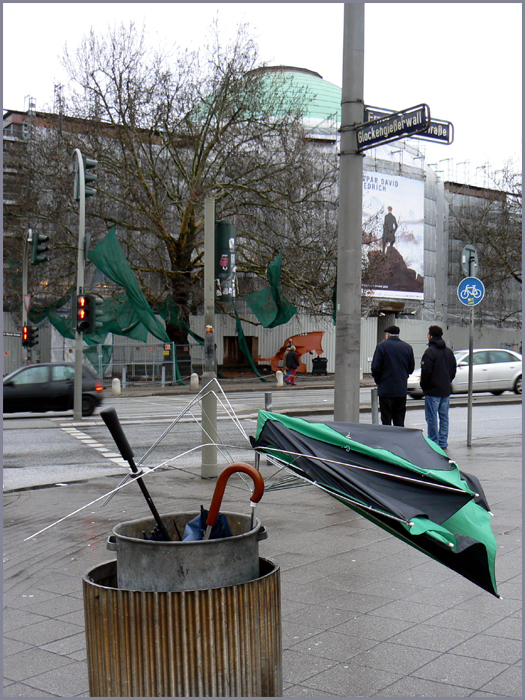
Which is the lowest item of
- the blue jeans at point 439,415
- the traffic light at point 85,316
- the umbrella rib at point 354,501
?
the blue jeans at point 439,415

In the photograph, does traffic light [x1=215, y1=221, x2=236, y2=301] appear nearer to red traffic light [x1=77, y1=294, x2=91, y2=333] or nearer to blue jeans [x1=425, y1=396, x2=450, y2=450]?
blue jeans [x1=425, y1=396, x2=450, y2=450]

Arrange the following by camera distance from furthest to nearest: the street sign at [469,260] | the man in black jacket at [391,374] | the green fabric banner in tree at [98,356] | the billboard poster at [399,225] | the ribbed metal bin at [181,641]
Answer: the billboard poster at [399,225], the green fabric banner in tree at [98,356], the street sign at [469,260], the man in black jacket at [391,374], the ribbed metal bin at [181,641]

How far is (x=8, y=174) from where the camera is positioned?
33.2 m

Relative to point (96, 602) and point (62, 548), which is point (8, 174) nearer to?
point (62, 548)

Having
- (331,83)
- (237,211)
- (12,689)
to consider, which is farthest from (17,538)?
(331,83)

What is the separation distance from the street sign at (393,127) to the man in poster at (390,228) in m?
43.4

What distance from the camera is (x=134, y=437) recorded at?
14.9 m

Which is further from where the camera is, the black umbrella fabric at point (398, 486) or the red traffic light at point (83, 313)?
the red traffic light at point (83, 313)

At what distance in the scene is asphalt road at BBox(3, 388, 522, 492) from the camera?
1125cm

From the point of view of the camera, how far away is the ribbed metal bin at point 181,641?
2715 millimetres

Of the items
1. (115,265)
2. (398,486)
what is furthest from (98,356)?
(398,486)

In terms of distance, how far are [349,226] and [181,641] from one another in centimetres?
621

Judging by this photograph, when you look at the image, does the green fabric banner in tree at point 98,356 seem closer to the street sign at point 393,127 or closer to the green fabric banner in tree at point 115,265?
the green fabric banner in tree at point 115,265

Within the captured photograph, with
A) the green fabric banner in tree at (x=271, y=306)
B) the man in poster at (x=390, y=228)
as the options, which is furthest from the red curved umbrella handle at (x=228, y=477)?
the man in poster at (x=390, y=228)
